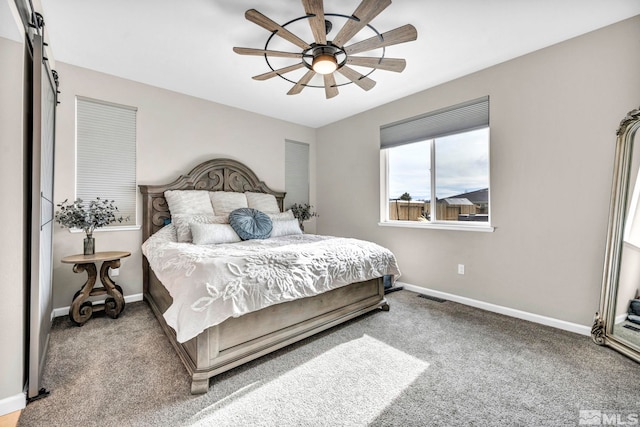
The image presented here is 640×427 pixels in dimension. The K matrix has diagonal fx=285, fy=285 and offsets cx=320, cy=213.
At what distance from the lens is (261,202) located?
397 cm

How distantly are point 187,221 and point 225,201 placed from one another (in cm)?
65

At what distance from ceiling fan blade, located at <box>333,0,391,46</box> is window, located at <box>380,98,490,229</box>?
1843 millimetres

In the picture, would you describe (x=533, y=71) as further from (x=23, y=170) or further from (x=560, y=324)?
(x=23, y=170)

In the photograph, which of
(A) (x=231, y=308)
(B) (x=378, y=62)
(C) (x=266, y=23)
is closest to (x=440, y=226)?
(B) (x=378, y=62)

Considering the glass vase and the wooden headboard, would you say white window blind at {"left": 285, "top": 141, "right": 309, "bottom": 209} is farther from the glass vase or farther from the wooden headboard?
the glass vase

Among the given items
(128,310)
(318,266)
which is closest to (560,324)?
(318,266)

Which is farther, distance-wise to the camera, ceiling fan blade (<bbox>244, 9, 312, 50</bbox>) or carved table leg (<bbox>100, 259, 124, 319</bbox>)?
carved table leg (<bbox>100, 259, 124, 319</bbox>)

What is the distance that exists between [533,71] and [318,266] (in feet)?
8.81

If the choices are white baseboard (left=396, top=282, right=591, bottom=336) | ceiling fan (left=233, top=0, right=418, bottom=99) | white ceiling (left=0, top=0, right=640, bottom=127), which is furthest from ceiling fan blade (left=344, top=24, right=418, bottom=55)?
white baseboard (left=396, top=282, right=591, bottom=336)

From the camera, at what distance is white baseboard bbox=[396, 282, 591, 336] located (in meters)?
2.45

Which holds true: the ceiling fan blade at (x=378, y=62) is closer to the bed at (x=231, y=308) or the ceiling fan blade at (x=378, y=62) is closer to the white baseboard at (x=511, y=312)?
the bed at (x=231, y=308)

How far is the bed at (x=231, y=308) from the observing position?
1.72 meters

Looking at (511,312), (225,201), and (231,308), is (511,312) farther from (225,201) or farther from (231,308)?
(225,201)

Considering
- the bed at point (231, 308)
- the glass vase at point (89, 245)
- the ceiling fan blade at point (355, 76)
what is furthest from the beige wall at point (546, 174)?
the glass vase at point (89, 245)
